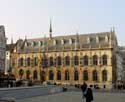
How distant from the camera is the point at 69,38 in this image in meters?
103

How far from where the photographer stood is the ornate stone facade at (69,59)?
303 ft

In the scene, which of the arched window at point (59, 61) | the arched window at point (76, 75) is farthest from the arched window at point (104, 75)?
the arched window at point (59, 61)

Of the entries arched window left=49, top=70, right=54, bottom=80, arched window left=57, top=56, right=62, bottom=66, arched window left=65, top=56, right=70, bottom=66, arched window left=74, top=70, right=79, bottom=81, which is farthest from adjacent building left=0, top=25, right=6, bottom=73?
arched window left=74, top=70, right=79, bottom=81

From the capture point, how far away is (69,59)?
324 feet

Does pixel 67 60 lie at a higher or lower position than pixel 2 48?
lower

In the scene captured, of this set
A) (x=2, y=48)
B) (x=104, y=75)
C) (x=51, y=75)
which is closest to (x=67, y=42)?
(x=51, y=75)

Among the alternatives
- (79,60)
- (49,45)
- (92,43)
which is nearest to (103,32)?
(92,43)

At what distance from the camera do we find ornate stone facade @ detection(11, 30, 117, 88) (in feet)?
303

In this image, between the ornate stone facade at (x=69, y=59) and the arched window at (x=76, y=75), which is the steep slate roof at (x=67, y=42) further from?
the arched window at (x=76, y=75)

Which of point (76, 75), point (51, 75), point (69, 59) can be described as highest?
point (69, 59)

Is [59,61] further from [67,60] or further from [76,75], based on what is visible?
[76,75]

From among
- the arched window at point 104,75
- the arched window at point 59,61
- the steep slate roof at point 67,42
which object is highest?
the steep slate roof at point 67,42

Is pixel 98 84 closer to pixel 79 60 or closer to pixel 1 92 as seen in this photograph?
pixel 79 60

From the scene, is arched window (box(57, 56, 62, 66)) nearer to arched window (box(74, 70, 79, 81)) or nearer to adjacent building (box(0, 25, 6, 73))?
arched window (box(74, 70, 79, 81))
